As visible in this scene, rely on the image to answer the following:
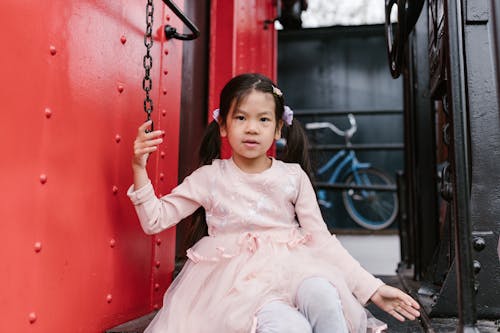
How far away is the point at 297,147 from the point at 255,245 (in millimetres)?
418

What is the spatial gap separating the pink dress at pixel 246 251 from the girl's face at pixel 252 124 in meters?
0.08

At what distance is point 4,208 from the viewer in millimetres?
881

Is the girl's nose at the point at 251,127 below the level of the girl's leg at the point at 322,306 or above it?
above

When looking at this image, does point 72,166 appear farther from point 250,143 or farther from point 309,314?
point 309,314

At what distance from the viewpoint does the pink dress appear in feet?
3.73

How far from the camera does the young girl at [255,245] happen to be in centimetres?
110

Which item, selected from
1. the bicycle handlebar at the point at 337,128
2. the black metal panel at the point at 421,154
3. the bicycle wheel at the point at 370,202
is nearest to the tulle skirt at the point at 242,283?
the black metal panel at the point at 421,154

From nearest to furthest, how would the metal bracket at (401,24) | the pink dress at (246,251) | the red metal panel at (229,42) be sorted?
the pink dress at (246,251)
the metal bracket at (401,24)
the red metal panel at (229,42)

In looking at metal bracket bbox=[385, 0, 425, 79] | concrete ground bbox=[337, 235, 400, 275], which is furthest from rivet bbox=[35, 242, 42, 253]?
concrete ground bbox=[337, 235, 400, 275]

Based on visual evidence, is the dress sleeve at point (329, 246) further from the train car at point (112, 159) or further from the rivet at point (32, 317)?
the rivet at point (32, 317)

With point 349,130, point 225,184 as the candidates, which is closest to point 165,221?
point 225,184

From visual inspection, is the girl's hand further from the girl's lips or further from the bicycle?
the bicycle

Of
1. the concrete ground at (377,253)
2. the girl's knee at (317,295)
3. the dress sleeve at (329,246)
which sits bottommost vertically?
the concrete ground at (377,253)

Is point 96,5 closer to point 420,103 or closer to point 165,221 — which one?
point 165,221
